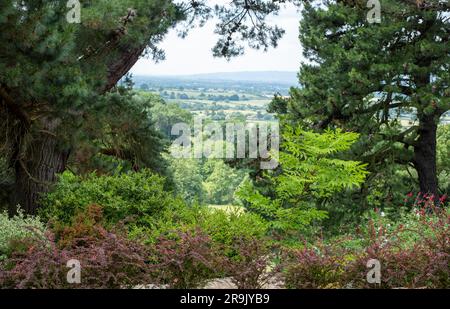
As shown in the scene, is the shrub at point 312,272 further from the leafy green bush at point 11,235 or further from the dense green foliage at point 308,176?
the dense green foliage at point 308,176

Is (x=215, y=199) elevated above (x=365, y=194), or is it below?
below

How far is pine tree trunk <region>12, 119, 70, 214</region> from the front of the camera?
36.3ft

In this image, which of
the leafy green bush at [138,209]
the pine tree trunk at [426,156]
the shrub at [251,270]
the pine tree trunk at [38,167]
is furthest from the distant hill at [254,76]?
the shrub at [251,270]

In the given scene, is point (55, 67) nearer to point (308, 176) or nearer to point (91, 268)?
point (91, 268)

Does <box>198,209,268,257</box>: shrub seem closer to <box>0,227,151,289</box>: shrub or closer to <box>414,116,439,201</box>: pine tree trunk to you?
<box>0,227,151,289</box>: shrub

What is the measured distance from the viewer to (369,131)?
16.0 m

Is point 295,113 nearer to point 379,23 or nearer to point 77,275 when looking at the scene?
point 379,23

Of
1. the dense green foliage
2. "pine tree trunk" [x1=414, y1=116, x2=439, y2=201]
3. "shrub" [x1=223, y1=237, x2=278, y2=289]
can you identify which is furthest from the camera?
"pine tree trunk" [x1=414, y1=116, x2=439, y2=201]

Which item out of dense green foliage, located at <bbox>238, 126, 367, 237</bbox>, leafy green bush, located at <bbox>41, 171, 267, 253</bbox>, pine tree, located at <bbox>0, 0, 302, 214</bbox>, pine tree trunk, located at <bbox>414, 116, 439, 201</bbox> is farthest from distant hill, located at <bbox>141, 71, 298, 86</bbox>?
leafy green bush, located at <bbox>41, 171, 267, 253</bbox>

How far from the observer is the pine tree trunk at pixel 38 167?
11.1m

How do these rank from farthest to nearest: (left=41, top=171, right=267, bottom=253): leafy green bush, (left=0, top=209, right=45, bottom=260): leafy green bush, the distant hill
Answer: the distant hill → (left=41, top=171, right=267, bottom=253): leafy green bush → (left=0, top=209, right=45, bottom=260): leafy green bush

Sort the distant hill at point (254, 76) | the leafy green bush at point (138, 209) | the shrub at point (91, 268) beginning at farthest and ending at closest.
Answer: the distant hill at point (254, 76) → the leafy green bush at point (138, 209) → the shrub at point (91, 268)
